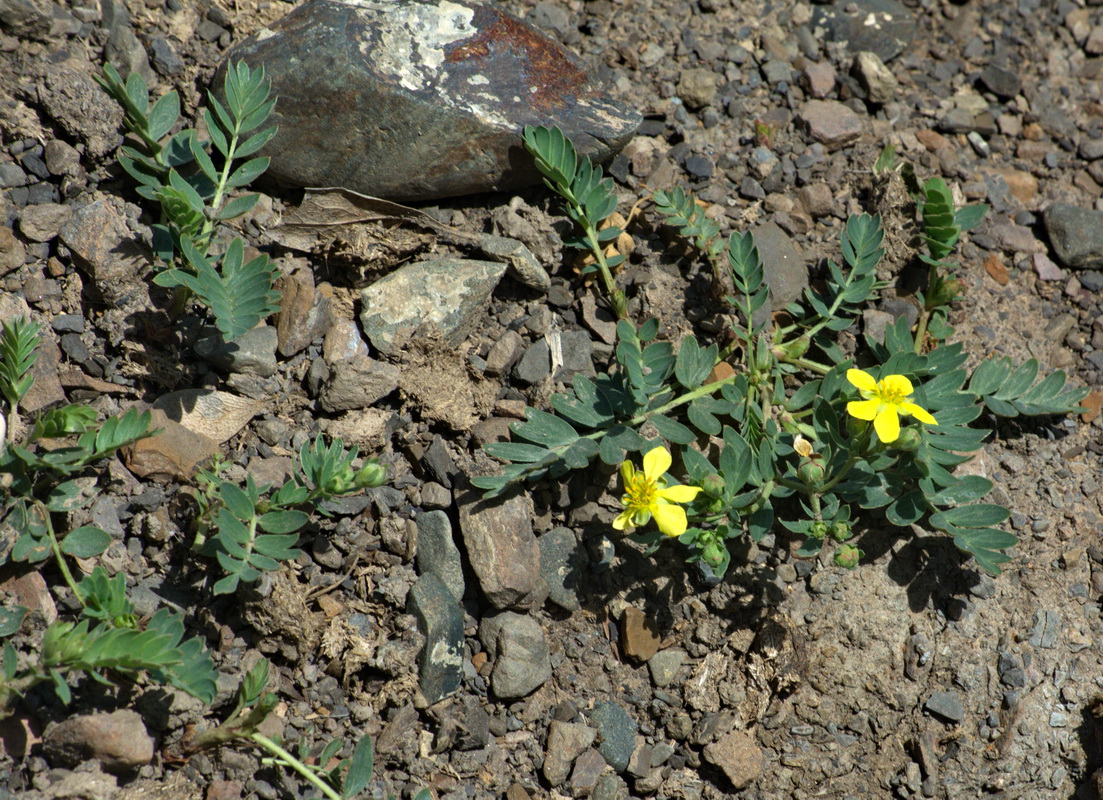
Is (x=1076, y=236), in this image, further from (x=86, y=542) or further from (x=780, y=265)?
(x=86, y=542)

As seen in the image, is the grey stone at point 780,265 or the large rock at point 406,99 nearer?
the large rock at point 406,99

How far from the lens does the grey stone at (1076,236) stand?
153 inches

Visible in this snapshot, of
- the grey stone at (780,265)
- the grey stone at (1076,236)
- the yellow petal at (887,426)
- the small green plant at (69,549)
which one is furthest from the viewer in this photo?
the grey stone at (1076,236)

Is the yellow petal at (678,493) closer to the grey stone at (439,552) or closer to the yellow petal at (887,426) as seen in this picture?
the yellow petal at (887,426)

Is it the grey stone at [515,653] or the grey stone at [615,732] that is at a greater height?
the grey stone at [515,653]

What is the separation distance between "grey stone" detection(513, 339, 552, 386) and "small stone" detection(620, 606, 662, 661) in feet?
3.16

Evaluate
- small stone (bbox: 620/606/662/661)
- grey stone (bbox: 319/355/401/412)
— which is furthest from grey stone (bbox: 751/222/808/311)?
grey stone (bbox: 319/355/401/412)

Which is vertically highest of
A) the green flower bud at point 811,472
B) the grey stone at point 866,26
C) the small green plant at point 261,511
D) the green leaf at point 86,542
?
the grey stone at point 866,26

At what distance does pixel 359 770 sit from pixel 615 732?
36.7 inches

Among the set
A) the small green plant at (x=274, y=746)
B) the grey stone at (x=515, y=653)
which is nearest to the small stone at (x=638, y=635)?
the grey stone at (x=515, y=653)

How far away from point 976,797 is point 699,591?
1254 millimetres

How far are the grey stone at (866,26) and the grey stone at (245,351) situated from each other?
3.10 metres

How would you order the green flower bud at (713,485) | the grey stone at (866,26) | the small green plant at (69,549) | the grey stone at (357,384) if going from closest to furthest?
the small green plant at (69,549)
the green flower bud at (713,485)
the grey stone at (357,384)
the grey stone at (866,26)

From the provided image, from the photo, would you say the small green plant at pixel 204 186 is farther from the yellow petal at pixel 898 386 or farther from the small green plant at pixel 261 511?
the yellow petal at pixel 898 386
